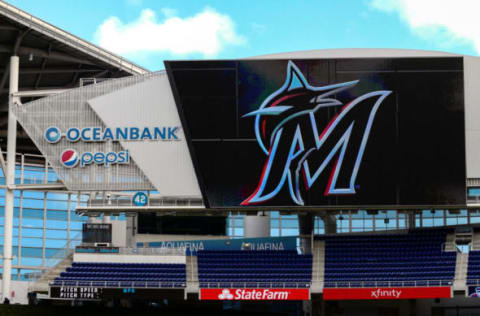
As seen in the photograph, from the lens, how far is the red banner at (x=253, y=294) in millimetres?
32156

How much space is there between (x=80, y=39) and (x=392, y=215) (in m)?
29.6

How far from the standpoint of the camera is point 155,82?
112 feet

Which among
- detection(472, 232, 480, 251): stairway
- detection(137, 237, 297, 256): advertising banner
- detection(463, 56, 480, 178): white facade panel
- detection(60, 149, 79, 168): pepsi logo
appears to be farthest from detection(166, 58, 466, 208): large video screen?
detection(60, 149, 79, 168): pepsi logo

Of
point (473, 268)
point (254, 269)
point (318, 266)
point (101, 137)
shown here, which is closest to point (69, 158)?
point (101, 137)

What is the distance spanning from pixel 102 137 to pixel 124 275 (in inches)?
257

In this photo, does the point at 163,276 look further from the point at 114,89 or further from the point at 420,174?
the point at 420,174

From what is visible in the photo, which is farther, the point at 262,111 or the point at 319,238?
the point at 319,238

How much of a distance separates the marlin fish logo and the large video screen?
0.15 ft

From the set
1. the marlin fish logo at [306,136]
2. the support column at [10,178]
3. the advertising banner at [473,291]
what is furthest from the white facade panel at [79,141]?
the advertising banner at [473,291]

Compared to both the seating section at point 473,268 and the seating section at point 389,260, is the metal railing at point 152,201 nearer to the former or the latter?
the seating section at point 389,260

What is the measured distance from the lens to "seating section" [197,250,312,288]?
32.8 m

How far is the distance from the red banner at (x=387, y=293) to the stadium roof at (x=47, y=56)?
622 inches

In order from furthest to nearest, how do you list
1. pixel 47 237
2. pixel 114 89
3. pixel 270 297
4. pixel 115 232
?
pixel 47 237 → pixel 115 232 → pixel 114 89 → pixel 270 297

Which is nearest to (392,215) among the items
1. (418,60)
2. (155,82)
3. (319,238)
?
(319,238)
